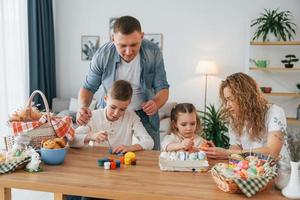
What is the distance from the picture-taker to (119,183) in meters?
1.33

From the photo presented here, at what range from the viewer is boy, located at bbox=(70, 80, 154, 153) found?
1949 mm

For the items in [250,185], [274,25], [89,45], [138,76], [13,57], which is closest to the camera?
[250,185]

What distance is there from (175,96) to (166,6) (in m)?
1.33

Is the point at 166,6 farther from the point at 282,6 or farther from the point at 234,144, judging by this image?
the point at 234,144

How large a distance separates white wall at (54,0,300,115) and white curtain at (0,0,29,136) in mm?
810

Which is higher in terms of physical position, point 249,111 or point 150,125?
point 249,111

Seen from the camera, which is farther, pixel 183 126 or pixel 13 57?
pixel 13 57

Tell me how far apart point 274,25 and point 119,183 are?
12.5ft

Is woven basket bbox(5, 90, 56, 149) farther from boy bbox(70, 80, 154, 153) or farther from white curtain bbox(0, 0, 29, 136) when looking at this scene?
white curtain bbox(0, 0, 29, 136)

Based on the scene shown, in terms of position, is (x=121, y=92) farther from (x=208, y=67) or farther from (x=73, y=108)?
(x=73, y=108)

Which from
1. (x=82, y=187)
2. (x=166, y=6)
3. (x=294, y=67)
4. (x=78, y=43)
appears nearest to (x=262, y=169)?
(x=82, y=187)

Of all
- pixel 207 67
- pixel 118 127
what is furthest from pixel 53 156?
pixel 207 67

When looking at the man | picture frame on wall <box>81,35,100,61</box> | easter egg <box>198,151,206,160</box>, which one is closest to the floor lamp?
picture frame on wall <box>81,35,100,61</box>

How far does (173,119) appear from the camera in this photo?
86.8 inches
